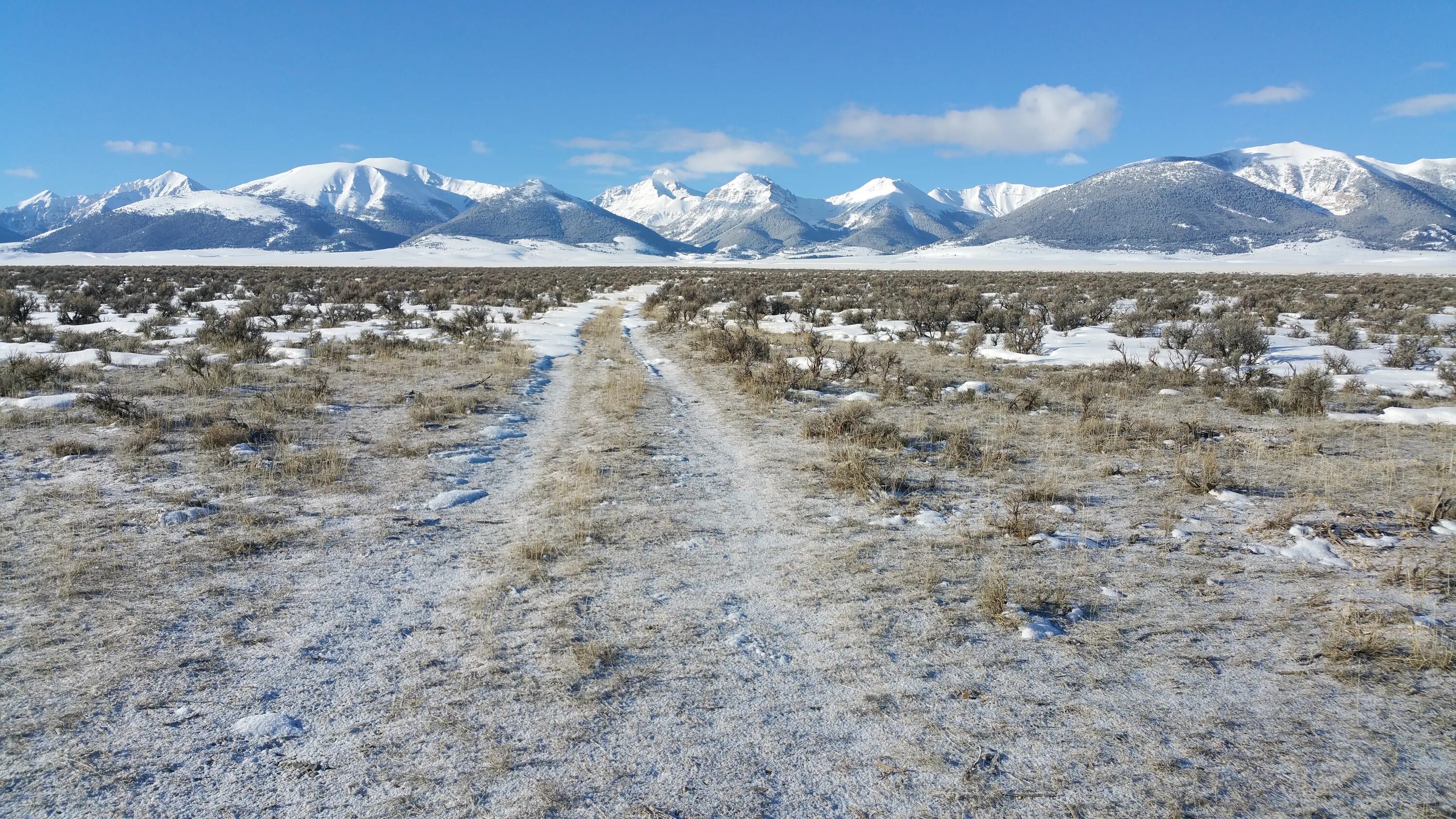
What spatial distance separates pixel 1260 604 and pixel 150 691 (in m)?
6.43

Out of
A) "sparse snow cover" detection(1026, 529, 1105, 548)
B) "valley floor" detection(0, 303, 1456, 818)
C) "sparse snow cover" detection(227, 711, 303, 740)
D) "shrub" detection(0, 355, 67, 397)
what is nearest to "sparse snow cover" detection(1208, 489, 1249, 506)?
"valley floor" detection(0, 303, 1456, 818)

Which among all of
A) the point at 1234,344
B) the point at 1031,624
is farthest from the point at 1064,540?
the point at 1234,344

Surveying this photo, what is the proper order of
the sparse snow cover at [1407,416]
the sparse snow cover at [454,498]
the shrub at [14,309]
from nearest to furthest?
the sparse snow cover at [454,498] → the sparse snow cover at [1407,416] → the shrub at [14,309]

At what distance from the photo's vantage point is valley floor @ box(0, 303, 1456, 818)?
2943 millimetres

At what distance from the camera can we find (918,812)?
9.32 ft

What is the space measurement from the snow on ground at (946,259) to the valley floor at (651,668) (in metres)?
80.9

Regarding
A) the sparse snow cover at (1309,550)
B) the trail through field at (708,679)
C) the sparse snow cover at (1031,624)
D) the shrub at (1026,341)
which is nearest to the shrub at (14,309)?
the trail through field at (708,679)

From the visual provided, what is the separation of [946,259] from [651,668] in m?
152

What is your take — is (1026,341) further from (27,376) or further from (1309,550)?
(27,376)

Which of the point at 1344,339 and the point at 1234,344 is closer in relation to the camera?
the point at 1234,344

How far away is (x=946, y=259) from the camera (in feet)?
476

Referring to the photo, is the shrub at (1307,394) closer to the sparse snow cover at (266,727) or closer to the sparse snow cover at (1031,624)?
the sparse snow cover at (1031,624)

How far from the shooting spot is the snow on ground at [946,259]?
9450cm

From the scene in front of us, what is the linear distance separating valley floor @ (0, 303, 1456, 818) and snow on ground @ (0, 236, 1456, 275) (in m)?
80.9
